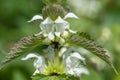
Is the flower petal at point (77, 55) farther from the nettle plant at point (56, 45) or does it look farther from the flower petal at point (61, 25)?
the flower petal at point (61, 25)

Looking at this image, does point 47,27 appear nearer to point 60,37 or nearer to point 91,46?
point 60,37

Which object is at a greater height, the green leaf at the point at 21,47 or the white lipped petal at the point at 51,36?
the white lipped petal at the point at 51,36

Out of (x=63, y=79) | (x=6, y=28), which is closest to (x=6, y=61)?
(x=63, y=79)

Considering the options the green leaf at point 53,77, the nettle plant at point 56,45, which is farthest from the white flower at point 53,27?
the green leaf at point 53,77

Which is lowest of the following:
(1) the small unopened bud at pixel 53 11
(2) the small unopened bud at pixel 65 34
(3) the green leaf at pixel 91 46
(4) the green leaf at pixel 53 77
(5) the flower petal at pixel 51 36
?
(4) the green leaf at pixel 53 77

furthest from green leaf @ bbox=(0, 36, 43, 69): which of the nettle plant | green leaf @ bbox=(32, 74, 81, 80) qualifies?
green leaf @ bbox=(32, 74, 81, 80)

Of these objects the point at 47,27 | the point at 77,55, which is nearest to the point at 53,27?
the point at 47,27

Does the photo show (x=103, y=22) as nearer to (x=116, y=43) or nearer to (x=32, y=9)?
(x=32, y=9)

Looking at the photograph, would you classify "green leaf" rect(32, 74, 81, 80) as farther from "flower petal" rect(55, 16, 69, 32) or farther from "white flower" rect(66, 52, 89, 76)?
"flower petal" rect(55, 16, 69, 32)
